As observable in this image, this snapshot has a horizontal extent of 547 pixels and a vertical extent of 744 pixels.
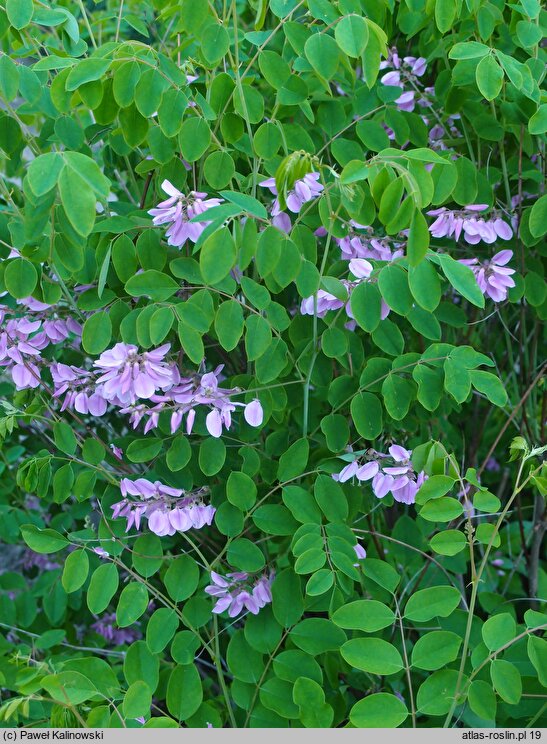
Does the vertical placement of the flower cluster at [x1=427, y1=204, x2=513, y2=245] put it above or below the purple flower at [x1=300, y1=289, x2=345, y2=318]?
above

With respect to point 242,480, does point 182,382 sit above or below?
above

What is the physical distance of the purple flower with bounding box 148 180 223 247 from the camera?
1.00 m

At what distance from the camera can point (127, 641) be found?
69.3 inches

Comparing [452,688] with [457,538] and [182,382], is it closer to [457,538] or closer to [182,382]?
[457,538]

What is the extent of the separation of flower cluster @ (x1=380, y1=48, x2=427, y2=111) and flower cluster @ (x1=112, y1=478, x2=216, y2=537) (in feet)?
2.47

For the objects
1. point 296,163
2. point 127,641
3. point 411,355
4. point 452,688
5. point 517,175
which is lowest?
point 127,641

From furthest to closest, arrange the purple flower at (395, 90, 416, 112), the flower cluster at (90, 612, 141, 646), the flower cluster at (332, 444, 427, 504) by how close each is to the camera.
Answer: the flower cluster at (90, 612, 141, 646) → the purple flower at (395, 90, 416, 112) → the flower cluster at (332, 444, 427, 504)

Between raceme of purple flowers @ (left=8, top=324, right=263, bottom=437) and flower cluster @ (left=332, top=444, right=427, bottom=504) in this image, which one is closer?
raceme of purple flowers @ (left=8, top=324, right=263, bottom=437)

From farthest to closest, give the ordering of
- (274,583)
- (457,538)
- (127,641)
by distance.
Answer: (127,641) < (274,583) < (457,538)

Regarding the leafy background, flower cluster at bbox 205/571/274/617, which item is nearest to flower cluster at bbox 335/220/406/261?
the leafy background

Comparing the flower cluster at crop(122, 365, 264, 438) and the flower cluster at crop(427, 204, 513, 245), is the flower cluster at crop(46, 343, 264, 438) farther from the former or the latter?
the flower cluster at crop(427, 204, 513, 245)

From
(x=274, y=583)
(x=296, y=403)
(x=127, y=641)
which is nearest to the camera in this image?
(x=274, y=583)

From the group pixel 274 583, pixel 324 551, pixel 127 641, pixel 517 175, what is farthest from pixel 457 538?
pixel 127 641
